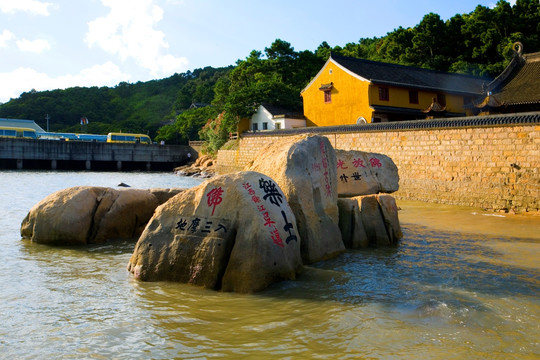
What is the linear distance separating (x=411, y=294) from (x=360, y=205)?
12.5 ft

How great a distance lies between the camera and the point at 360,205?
10102mm

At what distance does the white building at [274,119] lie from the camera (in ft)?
115

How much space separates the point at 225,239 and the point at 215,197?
0.77 metres

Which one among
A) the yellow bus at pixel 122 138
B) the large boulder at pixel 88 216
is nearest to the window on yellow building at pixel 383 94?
the large boulder at pixel 88 216

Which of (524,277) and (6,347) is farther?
(524,277)

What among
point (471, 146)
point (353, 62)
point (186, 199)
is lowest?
point (186, 199)

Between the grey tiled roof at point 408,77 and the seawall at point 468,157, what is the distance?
9163 millimetres

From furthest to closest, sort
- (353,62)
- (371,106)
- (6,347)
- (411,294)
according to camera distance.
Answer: (353,62)
(371,106)
(411,294)
(6,347)

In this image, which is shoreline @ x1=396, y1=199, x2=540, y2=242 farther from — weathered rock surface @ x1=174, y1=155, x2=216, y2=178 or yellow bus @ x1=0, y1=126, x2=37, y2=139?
yellow bus @ x1=0, y1=126, x2=37, y2=139

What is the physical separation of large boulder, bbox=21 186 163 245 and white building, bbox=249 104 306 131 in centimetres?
2453

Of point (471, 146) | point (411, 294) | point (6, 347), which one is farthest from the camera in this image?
point (471, 146)

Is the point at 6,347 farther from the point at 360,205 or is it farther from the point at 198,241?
the point at 360,205

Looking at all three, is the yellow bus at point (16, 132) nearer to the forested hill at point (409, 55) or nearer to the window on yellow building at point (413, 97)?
the forested hill at point (409, 55)

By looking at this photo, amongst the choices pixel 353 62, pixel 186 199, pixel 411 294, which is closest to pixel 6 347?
pixel 186 199
